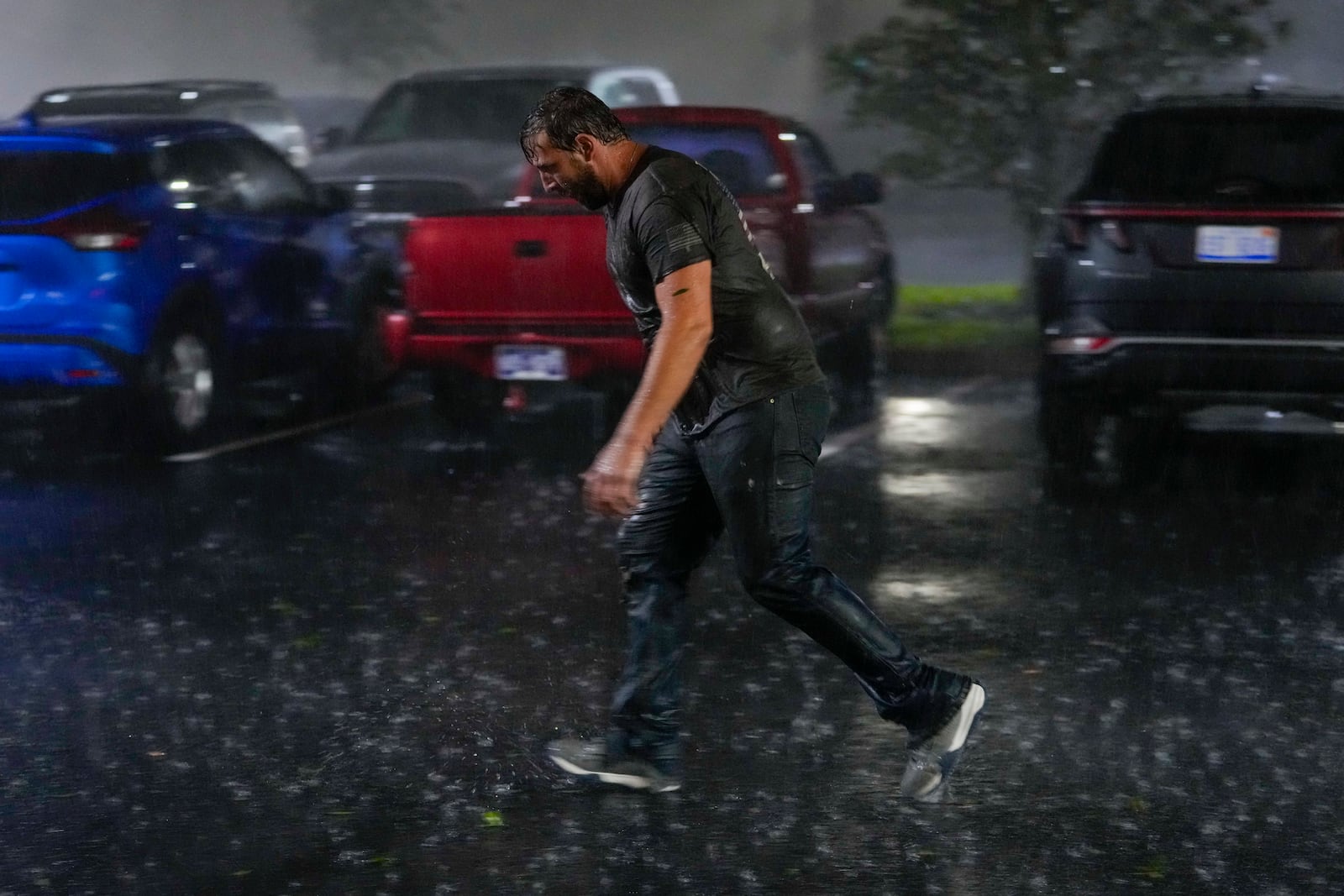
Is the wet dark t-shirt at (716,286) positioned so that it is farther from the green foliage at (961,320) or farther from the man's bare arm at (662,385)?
the green foliage at (961,320)

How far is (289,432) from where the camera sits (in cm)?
1116

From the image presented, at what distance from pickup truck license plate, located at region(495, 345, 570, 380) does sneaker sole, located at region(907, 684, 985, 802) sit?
221 inches

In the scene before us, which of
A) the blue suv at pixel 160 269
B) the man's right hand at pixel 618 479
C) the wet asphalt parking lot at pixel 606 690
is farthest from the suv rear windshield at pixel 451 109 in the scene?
the man's right hand at pixel 618 479

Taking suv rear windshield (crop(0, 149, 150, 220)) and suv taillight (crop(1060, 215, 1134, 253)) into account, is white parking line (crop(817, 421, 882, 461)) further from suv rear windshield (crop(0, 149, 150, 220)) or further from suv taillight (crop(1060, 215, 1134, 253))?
suv rear windshield (crop(0, 149, 150, 220))

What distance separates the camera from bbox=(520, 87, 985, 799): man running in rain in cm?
448

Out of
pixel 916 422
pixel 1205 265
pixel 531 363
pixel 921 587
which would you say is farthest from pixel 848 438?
pixel 921 587

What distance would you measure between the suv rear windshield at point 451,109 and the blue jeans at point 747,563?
11.1 metres

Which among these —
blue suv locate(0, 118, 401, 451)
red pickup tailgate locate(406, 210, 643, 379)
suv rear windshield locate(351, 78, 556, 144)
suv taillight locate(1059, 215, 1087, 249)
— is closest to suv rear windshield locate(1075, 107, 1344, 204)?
suv taillight locate(1059, 215, 1087, 249)

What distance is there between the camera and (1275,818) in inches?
183

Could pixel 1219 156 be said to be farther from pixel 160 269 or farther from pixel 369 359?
pixel 369 359

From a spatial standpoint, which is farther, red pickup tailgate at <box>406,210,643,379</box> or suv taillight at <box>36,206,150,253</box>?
red pickup tailgate at <box>406,210,643,379</box>

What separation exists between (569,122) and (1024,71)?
11.7 meters

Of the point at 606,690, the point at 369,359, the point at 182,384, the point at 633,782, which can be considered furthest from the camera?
the point at 369,359

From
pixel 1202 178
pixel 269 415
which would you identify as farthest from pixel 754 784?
pixel 269 415
